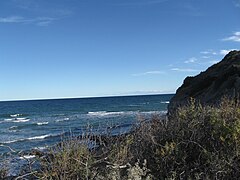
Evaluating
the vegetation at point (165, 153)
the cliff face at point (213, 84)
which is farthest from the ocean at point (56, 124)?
the cliff face at point (213, 84)

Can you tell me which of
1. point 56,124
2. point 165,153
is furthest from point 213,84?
point 56,124

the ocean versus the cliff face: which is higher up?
the cliff face

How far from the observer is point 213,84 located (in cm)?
2802

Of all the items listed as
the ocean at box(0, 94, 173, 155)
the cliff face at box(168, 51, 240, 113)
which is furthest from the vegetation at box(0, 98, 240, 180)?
the cliff face at box(168, 51, 240, 113)

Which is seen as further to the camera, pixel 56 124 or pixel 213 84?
pixel 56 124

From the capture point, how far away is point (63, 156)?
6465 mm

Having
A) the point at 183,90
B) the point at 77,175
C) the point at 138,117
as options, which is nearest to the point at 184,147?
the point at 138,117

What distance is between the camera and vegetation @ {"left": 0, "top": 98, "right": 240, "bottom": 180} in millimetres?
6426

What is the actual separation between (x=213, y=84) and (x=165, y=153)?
2215cm

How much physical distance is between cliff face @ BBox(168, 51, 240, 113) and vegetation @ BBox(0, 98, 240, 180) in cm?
1368

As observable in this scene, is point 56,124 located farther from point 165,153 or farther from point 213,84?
point 165,153

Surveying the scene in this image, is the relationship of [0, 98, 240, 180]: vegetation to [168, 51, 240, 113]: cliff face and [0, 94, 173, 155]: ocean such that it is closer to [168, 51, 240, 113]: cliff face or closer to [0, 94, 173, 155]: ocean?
[0, 94, 173, 155]: ocean

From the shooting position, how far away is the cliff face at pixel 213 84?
2395 cm

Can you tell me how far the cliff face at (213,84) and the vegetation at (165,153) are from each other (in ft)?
44.9
